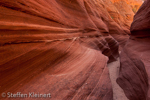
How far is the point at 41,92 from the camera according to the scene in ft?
5.44

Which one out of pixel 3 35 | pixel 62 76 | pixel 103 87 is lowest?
pixel 103 87

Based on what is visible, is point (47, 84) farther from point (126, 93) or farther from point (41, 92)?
point (126, 93)

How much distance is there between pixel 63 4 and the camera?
4.07 meters

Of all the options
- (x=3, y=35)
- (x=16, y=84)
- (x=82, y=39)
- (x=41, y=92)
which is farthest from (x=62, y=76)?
(x=82, y=39)

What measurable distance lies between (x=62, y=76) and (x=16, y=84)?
3.04ft

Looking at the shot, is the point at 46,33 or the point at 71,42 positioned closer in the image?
the point at 46,33

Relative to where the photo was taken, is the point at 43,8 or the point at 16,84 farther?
the point at 43,8

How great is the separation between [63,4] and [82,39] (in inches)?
74.1

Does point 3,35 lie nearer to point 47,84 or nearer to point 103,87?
point 47,84

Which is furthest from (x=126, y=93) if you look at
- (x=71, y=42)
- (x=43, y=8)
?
(x=43, y=8)

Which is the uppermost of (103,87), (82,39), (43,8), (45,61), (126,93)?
(43,8)

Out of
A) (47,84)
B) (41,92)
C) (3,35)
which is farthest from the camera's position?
(47,84)

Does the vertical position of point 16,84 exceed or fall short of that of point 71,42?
it exceeds it

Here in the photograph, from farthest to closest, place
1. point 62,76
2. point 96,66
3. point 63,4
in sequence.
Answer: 1. point 63,4
2. point 96,66
3. point 62,76
